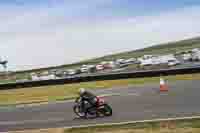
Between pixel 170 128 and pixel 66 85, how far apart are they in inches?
816

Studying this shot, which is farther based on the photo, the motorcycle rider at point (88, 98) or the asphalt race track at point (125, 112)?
the motorcycle rider at point (88, 98)

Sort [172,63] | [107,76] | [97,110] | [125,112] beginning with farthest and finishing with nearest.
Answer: [172,63] < [107,76] < [125,112] < [97,110]

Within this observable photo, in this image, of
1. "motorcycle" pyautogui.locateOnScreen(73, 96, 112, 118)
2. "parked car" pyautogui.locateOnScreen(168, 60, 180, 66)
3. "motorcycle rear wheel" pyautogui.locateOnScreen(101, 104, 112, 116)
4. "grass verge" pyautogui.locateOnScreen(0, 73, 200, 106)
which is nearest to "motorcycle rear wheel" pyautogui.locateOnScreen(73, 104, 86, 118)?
"motorcycle" pyautogui.locateOnScreen(73, 96, 112, 118)

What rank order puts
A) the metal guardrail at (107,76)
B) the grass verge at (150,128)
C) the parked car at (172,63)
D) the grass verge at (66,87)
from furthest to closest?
the parked car at (172,63), the metal guardrail at (107,76), the grass verge at (66,87), the grass verge at (150,128)

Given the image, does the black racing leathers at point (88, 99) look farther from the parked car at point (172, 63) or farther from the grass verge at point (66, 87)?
the parked car at point (172, 63)

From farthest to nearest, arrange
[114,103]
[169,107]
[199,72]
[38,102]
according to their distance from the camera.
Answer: [199,72] → [38,102] → [114,103] → [169,107]

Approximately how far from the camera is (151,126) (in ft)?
38.7

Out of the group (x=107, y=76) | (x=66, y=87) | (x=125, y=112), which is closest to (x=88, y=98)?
(x=125, y=112)

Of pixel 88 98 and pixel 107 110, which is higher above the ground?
pixel 88 98

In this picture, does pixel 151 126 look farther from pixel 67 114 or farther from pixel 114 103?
pixel 114 103

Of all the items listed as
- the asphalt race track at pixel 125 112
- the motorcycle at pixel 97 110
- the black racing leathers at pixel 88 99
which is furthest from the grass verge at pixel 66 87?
the black racing leathers at pixel 88 99

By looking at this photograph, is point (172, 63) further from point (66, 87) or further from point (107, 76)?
point (66, 87)

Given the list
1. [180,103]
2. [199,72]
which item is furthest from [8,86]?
[180,103]

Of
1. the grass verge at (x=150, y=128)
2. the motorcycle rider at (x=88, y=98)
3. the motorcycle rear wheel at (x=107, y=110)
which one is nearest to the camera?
the grass verge at (x=150, y=128)
